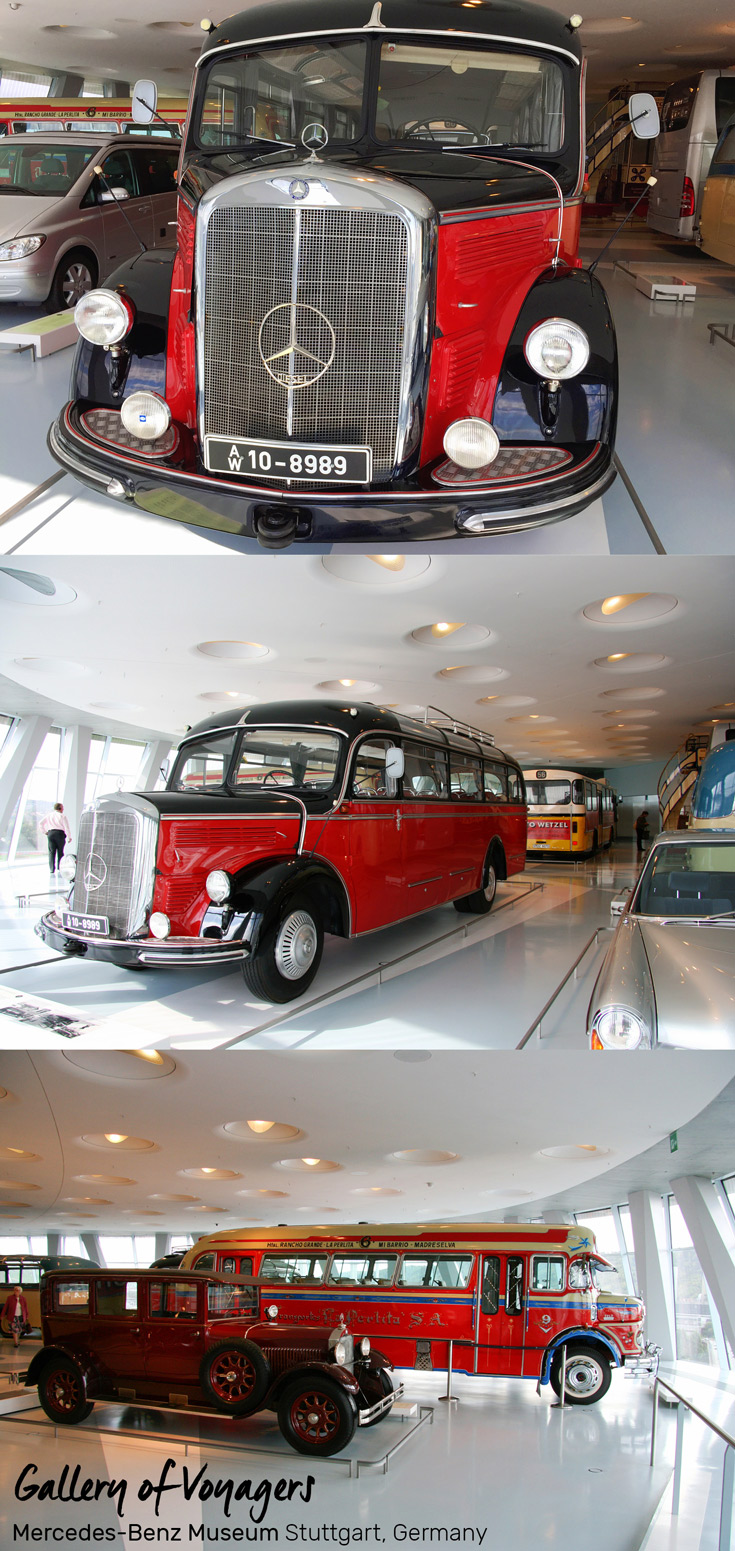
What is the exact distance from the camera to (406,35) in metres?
2.87

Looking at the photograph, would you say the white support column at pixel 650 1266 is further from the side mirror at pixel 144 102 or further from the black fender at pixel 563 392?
the side mirror at pixel 144 102

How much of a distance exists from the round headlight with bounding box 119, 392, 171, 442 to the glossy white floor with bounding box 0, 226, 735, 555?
25 centimetres

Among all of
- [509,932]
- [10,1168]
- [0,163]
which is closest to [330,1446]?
[10,1168]

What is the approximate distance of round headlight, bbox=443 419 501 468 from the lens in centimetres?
263

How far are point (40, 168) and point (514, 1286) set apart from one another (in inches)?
429

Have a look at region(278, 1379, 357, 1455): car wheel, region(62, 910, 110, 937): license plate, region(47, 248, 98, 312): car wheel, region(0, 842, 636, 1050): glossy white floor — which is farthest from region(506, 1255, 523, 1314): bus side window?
region(47, 248, 98, 312): car wheel

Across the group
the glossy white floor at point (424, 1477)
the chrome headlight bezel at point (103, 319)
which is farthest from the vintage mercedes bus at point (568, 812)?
the glossy white floor at point (424, 1477)

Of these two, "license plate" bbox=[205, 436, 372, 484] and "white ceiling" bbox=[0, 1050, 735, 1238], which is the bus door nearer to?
"white ceiling" bbox=[0, 1050, 735, 1238]

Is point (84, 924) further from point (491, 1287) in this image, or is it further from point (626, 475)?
point (491, 1287)

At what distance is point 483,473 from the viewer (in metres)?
2.64

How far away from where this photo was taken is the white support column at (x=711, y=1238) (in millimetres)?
13945

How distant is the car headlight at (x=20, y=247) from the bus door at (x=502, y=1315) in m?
10.4

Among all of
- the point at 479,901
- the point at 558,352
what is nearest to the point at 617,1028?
the point at 479,901

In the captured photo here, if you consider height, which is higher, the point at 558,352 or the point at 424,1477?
the point at 558,352
